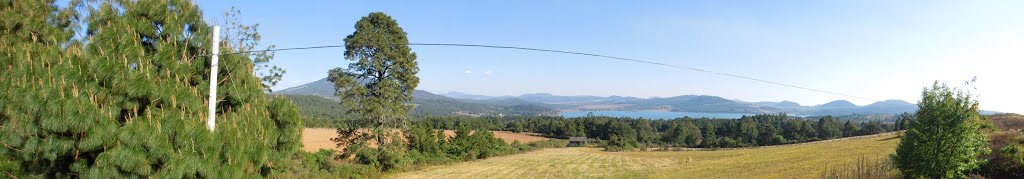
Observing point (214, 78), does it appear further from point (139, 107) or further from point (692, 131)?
point (692, 131)

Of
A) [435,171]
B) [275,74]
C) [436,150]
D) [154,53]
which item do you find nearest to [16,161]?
[154,53]

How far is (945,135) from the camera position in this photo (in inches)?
500

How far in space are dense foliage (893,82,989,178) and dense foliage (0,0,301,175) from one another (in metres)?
15.2

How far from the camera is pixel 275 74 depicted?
55.8 ft

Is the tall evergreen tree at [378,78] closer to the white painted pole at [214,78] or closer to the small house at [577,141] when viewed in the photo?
the white painted pole at [214,78]

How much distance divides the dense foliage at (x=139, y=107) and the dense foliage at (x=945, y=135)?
1522 centimetres

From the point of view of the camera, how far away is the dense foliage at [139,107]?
4.91m

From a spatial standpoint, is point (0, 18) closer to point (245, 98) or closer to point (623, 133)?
point (245, 98)

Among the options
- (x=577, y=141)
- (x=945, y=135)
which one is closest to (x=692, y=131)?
(x=577, y=141)

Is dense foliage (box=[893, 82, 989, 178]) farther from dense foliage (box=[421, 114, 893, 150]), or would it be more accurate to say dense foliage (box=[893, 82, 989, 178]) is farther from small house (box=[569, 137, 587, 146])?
dense foliage (box=[421, 114, 893, 150])

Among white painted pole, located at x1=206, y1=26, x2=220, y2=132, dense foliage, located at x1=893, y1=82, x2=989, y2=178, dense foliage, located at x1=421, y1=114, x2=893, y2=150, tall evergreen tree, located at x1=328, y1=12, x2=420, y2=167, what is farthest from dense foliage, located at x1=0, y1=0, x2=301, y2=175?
dense foliage, located at x1=421, y1=114, x2=893, y2=150

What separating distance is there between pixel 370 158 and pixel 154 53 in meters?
22.2

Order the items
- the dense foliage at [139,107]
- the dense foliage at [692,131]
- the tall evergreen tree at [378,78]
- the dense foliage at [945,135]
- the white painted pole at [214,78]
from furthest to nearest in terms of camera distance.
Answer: the dense foliage at [692,131], the tall evergreen tree at [378,78], the dense foliage at [945,135], the white painted pole at [214,78], the dense foliage at [139,107]

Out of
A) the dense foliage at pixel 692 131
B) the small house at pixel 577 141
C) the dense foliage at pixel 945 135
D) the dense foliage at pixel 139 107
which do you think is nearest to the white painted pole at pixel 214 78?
the dense foliage at pixel 139 107
